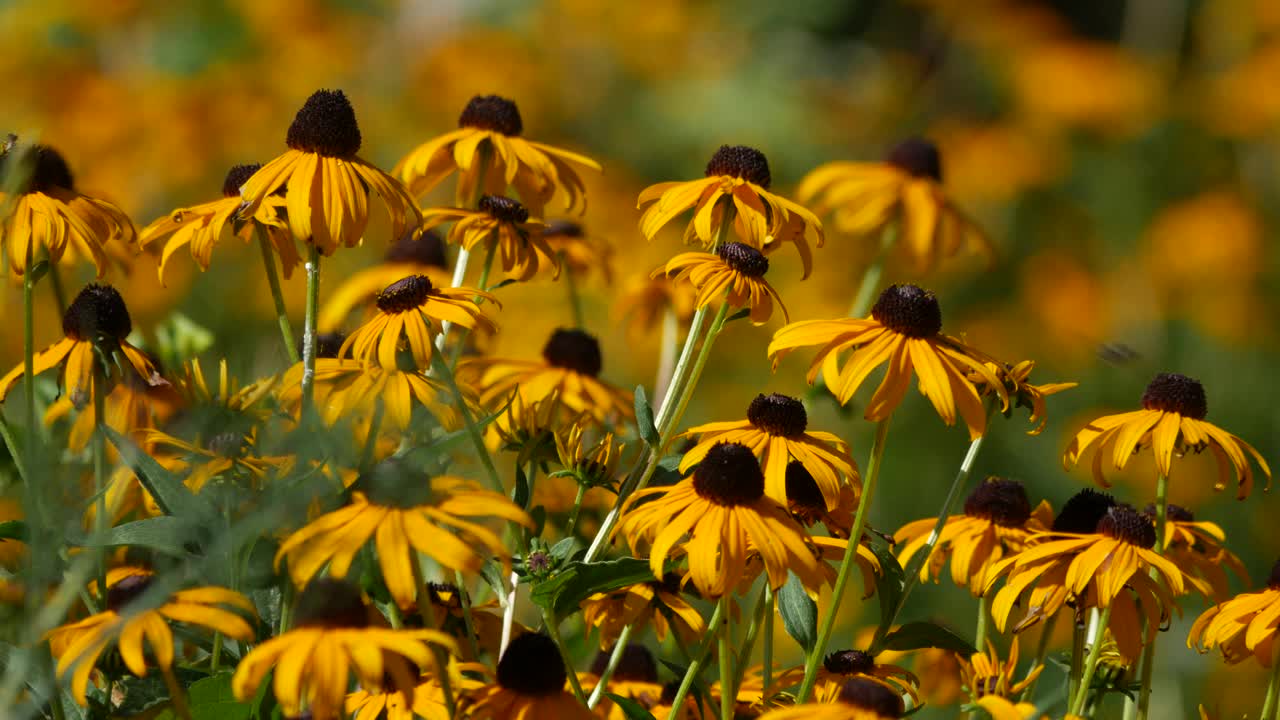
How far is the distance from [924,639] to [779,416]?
0.29m

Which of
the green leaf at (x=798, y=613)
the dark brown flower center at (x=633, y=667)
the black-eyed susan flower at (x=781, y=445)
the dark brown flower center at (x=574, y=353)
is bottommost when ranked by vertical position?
the dark brown flower center at (x=633, y=667)

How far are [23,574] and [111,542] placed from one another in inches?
3.5

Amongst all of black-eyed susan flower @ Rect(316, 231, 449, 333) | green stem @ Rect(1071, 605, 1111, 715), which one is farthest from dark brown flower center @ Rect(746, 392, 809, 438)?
black-eyed susan flower @ Rect(316, 231, 449, 333)

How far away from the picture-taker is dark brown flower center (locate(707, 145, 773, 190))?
1801 mm

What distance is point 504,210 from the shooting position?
1859 millimetres

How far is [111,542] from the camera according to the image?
4.10 feet

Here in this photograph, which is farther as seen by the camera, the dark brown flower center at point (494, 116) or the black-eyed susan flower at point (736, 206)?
the dark brown flower center at point (494, 116)

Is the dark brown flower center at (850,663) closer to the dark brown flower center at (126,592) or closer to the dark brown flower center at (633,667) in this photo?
the dark brown flower center at (633,667)

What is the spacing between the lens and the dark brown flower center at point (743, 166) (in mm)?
1801

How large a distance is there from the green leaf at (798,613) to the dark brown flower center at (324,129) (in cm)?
70

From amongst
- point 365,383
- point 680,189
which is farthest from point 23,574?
point 680,189

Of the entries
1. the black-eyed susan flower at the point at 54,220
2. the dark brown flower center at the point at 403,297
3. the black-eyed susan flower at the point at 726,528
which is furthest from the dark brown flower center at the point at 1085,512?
the black-eyed susan flower at the point at 54,220

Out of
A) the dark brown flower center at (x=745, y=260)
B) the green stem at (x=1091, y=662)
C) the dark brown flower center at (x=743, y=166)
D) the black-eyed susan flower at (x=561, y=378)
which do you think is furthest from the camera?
the black-eyed susan flower at (x=561, y=378)

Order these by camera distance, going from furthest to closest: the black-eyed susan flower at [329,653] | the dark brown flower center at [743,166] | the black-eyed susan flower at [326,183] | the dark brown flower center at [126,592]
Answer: the dark brown flower center at [743,166] < the black-eyed susan flower at [326,183] < the dark brown flower center at [126,592] < the black-eyed susan flower at [329,653]
